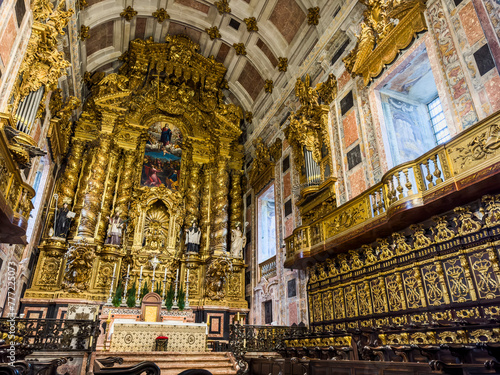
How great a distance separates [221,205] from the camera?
16406 millimetres

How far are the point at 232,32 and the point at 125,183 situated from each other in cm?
890

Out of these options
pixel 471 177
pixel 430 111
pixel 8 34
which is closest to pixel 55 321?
pixel 8 34

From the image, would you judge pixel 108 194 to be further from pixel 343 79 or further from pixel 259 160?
pixel 343 79

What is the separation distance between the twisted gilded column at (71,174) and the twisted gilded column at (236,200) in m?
7.14

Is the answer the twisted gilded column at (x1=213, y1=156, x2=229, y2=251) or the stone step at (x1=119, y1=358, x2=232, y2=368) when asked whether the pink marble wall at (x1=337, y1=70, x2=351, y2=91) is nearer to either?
the twisted gilded column at (x1=213, y1=156, x2=229, y2=251)

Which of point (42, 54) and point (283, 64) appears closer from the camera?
point (42, 54)

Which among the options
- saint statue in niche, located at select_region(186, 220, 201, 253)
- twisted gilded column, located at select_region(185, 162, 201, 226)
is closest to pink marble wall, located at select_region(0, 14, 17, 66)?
saint statue in niche, located at select_region(186, 220, 201, 253)

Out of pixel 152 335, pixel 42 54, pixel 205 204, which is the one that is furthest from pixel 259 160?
pixel 42 54

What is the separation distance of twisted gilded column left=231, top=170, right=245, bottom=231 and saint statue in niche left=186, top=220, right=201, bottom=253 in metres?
1.82

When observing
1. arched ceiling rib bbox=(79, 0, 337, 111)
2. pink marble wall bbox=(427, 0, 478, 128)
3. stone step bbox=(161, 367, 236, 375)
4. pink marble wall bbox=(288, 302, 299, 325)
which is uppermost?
arched ceiling rib bbox=(79, 0, 337, 111)

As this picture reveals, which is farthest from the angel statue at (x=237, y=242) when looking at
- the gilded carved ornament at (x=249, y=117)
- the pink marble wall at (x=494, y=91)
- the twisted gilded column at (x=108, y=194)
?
the pink marble wall at (x=494, y=91)

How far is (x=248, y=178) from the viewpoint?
18.4m

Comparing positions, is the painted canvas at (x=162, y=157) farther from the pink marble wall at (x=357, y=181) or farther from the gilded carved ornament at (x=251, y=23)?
the pink marble wall at (x=357, y=181)

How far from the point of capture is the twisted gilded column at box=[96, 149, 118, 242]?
14.4 metres
